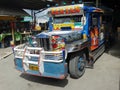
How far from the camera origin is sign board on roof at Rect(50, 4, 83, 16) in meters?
5.42

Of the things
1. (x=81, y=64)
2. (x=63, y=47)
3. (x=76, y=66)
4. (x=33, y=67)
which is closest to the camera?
(x=63, y=47)

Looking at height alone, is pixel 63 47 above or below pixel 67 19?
below

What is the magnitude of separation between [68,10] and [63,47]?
2.06 meters

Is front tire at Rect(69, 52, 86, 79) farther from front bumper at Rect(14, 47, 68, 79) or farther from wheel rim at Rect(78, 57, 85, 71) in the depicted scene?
front bumper at Rect(14, 47, 68, 79)

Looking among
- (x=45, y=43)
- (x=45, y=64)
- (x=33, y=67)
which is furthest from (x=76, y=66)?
(x=33, y=67)

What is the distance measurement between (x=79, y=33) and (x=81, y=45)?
682 mm

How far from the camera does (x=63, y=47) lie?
4117 millimetres

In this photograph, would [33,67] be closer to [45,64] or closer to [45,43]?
[45,64]

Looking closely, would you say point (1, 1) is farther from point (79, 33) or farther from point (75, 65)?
point (75, 65)

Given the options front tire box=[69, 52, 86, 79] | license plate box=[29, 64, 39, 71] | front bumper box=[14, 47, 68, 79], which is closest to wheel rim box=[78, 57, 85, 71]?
front tire box=[69, 52, 86, 79]

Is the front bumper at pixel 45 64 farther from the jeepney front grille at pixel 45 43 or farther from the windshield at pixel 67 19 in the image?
the windshield at pixel 67 19

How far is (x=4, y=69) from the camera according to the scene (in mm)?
6152

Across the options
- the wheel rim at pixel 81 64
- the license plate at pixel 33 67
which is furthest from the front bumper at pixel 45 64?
the wheel rim at pixel 81 64

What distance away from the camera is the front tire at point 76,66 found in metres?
4.66
